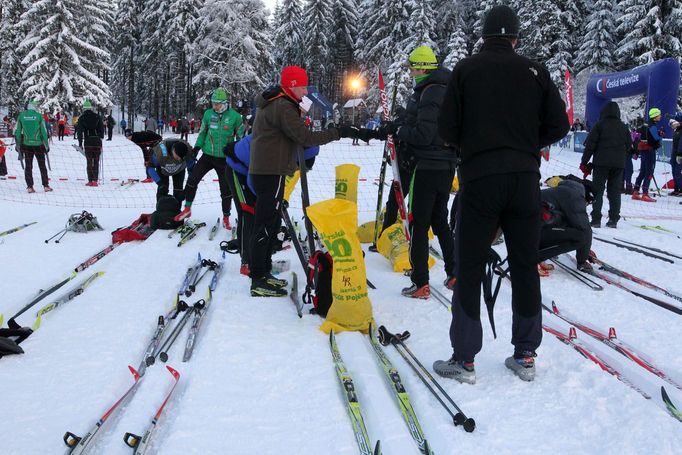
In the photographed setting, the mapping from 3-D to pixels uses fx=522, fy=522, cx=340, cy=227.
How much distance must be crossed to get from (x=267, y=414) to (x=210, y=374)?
0.54 meters

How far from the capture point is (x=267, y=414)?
2.53m

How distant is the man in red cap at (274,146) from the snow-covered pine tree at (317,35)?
41000mm

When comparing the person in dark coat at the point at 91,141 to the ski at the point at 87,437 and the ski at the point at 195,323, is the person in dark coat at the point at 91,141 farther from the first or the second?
the ski at the point at 87,437

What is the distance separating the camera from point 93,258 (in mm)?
5559

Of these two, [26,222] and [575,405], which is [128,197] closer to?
[26,222]

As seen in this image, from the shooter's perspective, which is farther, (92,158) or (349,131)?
(92,158)

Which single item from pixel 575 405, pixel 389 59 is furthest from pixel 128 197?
pixel 389 59

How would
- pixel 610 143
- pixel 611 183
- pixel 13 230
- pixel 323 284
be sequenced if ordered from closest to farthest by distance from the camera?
pixel 323 284 → pixel 13 230 → pixel 610 143 → pixel 611 183

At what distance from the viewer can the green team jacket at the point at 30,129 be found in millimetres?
10875

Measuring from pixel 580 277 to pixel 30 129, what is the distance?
1094 cm

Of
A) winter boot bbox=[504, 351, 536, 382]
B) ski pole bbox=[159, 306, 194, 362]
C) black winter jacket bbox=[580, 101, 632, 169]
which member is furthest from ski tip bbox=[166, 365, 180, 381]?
black winter jacket bbox=[580, 101, 632, 169]

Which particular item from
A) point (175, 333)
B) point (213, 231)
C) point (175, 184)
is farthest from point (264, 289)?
point (175, 184)

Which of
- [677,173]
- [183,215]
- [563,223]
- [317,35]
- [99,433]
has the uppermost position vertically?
[317,35]

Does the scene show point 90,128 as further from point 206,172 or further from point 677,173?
point 677,173
